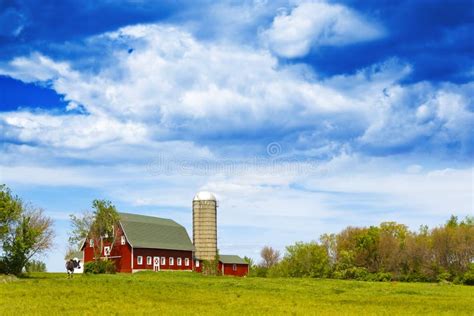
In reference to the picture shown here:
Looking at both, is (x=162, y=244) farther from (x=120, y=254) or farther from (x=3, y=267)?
(x=3, y=267)

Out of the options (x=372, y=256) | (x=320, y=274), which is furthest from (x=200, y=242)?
(x=372, y=256)

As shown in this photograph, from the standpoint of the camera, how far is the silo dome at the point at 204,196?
97.1 meters

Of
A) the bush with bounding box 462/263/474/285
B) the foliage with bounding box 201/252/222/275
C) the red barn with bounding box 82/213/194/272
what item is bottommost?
the bush with bounding box 462/263/474/285

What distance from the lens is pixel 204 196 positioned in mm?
97438

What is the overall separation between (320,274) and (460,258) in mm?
21116

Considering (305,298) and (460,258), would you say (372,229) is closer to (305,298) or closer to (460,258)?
(460,258)

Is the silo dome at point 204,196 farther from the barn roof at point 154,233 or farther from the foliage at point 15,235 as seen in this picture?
the foliage at point 15,235

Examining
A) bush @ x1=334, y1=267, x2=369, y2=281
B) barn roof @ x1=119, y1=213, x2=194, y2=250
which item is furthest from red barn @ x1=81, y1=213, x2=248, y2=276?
bush @ x1=334, y1=267, x2=369, y2=281

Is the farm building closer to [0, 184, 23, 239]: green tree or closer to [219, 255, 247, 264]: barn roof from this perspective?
[219, 255, 247, 264]: barn roof

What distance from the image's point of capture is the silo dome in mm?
97125

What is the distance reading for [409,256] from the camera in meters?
90.4

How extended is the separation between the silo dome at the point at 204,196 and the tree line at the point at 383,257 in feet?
51.3

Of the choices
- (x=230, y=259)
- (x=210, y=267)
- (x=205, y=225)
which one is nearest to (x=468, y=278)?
(x=210, y=267)

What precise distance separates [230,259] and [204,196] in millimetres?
15824
